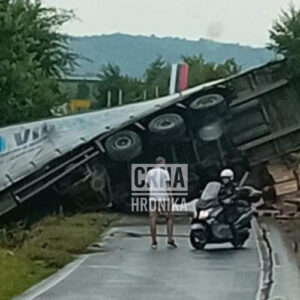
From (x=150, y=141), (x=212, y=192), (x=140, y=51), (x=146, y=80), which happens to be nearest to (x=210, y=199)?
(x=212, y=192)

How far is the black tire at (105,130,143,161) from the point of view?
3042 centimetres

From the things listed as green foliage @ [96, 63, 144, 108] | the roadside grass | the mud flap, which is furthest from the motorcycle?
green foliage @ [96, 63, 144, 108]

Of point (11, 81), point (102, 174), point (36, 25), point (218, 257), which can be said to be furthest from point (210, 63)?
point (218, 257)

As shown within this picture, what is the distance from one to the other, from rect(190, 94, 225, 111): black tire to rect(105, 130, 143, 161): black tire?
5.50 feet

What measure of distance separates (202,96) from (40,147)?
4.29m

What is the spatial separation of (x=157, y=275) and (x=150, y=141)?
13931mm

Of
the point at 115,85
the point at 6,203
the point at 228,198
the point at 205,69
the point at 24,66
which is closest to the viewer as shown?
the point at 228,198

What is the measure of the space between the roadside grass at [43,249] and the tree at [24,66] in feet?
24.1

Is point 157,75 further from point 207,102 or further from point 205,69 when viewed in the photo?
point 207,102

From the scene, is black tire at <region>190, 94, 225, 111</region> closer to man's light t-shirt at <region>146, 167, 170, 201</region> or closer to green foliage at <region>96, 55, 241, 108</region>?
man's light t-shirt at <region>146, 167, 170, 201</region>

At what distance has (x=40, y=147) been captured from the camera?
31.2 metres

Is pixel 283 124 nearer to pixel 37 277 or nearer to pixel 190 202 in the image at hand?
pixel 190 202

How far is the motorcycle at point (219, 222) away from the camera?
68.3 feet

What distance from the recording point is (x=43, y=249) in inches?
781
